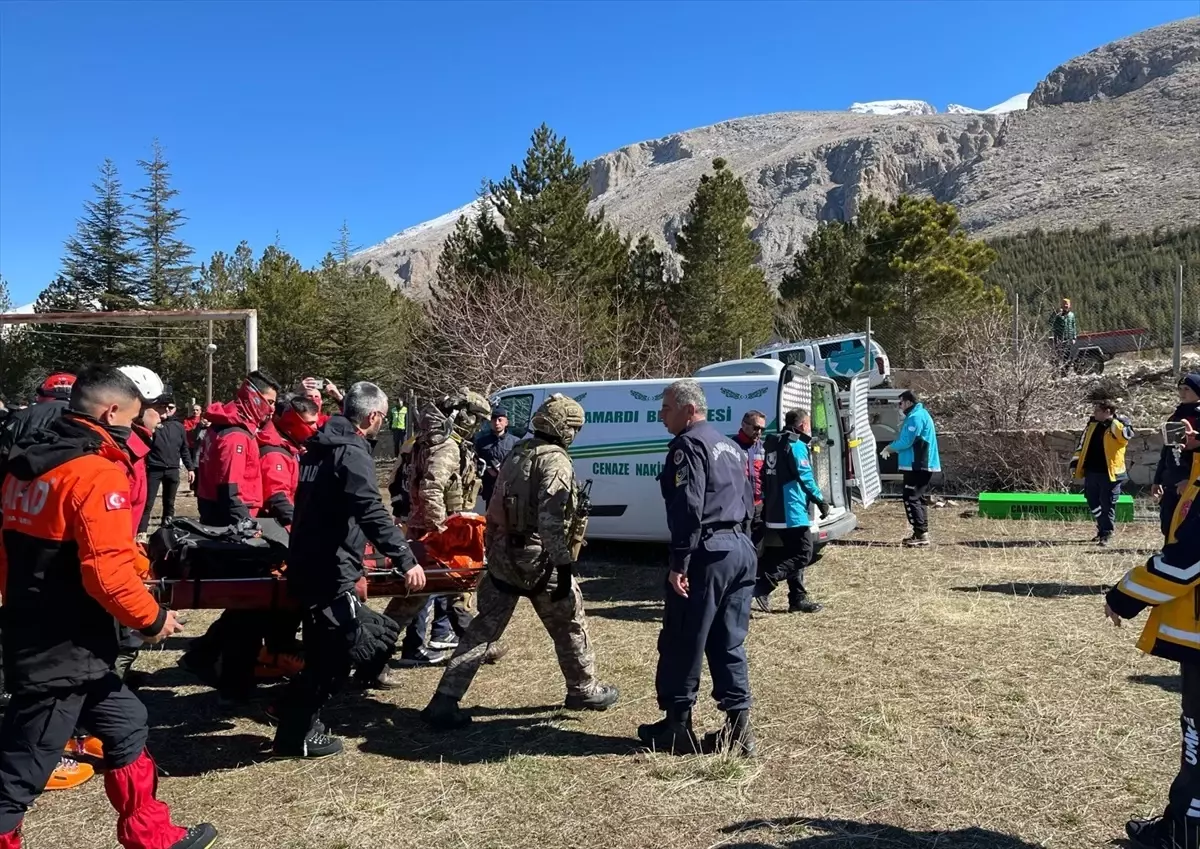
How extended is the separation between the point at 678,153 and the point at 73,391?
585ft

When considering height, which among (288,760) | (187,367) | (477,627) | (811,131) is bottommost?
(288,760)

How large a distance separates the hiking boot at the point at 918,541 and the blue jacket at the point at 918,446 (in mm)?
776

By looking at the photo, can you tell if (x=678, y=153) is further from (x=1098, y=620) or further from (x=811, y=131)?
(x=1098, y=620)

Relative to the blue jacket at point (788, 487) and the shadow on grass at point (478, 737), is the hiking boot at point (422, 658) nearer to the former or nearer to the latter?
the shadow on grass at point (478, 737)

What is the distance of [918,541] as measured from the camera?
408 inches

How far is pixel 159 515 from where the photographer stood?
1455 centimetres

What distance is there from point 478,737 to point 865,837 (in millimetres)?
2096

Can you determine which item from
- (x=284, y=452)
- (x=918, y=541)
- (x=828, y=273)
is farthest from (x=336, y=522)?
(x=828, y=273)

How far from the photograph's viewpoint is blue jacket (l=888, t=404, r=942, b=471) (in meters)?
10.2

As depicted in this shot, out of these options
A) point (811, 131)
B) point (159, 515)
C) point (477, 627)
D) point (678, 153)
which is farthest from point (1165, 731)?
point (678, 153)

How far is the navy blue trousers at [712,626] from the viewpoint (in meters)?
4.28

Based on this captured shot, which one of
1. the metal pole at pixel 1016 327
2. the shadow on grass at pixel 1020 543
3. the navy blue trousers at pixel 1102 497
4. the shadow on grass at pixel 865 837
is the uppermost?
the metal pole at pixel 1016 327

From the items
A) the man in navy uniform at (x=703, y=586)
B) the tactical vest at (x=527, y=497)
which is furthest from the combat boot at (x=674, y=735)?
the tactical vest at (x=527, y=497)

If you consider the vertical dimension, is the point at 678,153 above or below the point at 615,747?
above
